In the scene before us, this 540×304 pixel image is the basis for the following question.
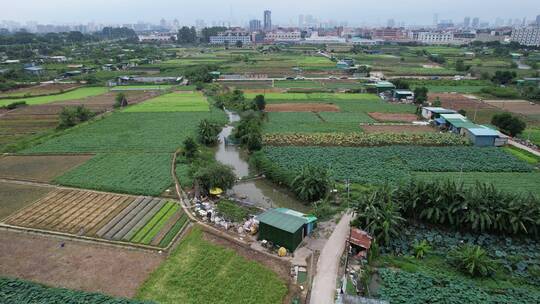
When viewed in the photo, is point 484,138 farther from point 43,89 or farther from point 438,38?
point 438,38

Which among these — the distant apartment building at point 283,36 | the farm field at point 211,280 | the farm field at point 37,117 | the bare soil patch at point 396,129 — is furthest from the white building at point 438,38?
the farm field at point 211,280

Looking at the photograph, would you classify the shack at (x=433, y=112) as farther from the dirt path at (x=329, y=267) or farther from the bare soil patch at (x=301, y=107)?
the dirt path at (x=329, y=267)

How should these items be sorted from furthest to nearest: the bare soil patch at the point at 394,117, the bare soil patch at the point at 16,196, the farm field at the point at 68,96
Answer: the farm field at the point at 68,96 < the bare soil patch at the point at 394,117 < the bare soil patch at the point at 16,196

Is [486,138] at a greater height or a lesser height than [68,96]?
lesser

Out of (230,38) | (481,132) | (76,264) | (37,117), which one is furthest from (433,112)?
(230,38)

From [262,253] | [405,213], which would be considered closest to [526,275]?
[405,213]
